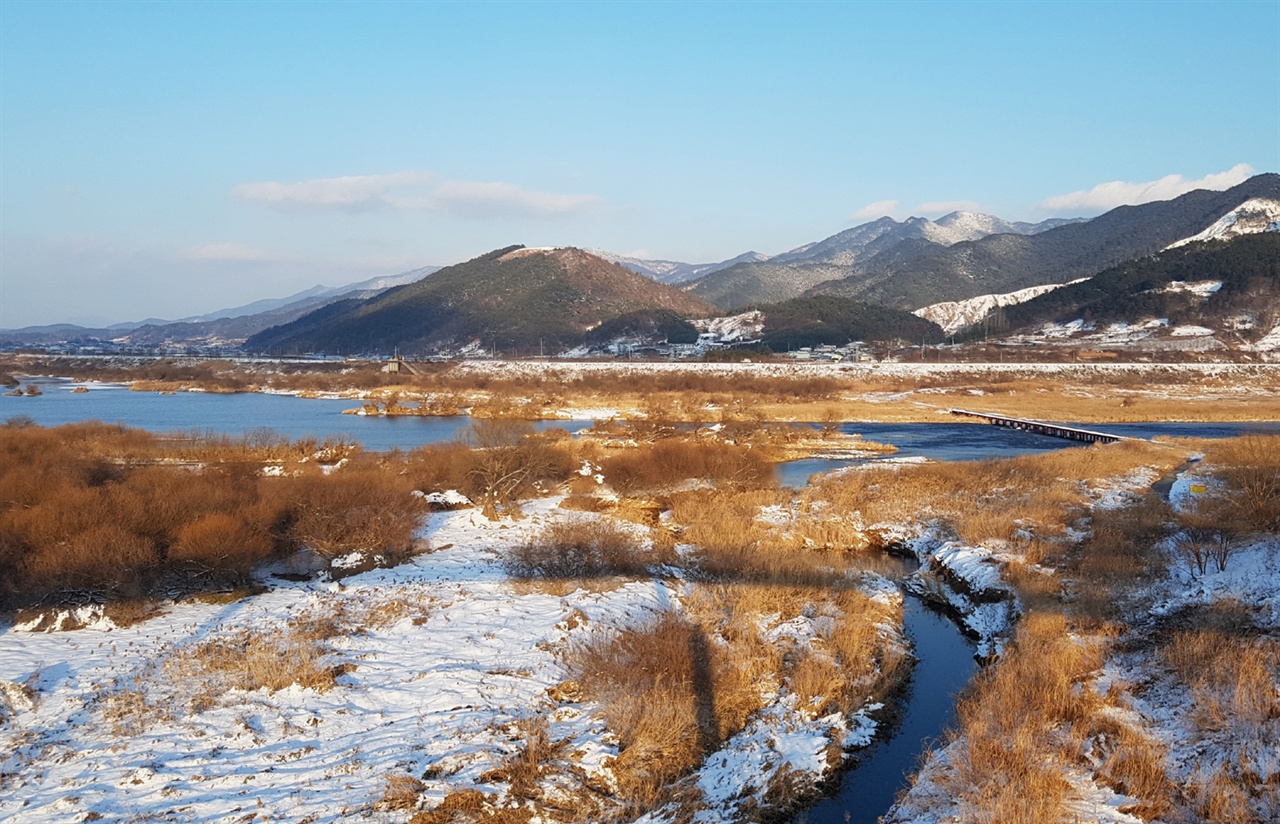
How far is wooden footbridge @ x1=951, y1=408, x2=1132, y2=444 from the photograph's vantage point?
42316 mm

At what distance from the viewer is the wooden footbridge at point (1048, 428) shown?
42316 mm

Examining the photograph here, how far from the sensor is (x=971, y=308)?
17062 cm

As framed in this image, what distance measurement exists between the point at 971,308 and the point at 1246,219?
5592cm

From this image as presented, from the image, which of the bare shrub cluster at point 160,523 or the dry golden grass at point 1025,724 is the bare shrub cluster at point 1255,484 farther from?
the bare shrub cluster at point 160,523

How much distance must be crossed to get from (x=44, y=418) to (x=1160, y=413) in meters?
72.2

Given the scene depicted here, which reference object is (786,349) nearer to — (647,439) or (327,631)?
(647,439)

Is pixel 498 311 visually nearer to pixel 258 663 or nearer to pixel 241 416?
pixel 241 416

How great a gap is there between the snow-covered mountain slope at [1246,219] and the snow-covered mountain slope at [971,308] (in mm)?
27821

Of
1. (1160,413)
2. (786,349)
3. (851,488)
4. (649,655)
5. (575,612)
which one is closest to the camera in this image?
(649,655)

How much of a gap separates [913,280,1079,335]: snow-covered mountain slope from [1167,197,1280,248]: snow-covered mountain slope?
27.8m

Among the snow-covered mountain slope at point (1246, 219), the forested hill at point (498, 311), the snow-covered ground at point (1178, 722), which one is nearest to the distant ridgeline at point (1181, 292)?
the snow-covered mountain slope at point (1246, 219)

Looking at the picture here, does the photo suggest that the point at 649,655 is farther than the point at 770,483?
No

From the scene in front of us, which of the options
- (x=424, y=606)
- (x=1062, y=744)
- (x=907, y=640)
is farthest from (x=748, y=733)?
(x=424, y=606)

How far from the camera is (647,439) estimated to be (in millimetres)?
39344
